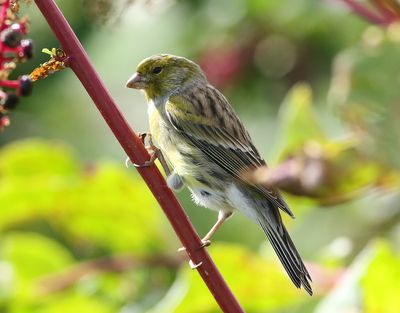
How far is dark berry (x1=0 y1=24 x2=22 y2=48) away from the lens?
1.64 m

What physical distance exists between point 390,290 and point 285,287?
463 millimetres

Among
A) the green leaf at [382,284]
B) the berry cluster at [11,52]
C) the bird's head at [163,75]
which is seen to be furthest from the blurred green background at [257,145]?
the berry cluster at [11,52]

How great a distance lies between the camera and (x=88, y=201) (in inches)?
149

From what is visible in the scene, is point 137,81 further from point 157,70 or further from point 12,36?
point 12,36

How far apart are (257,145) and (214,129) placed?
67cm

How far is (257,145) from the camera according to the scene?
14.3 feet

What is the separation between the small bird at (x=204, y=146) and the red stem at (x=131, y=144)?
125 centimetres

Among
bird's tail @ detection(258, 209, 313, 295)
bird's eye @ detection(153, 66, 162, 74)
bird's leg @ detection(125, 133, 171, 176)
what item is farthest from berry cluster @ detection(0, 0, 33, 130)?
bird's eye @ detection(153, 66, 162, 74)

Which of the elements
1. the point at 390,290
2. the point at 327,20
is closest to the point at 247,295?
the point at 390,290

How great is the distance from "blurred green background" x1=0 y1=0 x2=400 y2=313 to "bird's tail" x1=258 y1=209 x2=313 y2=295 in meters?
0.07

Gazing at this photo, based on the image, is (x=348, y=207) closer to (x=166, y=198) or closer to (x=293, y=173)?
(x=293, y=173)

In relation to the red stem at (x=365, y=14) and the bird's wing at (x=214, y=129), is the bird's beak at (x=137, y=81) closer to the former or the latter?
the bird's wing at (x=214, y=129)

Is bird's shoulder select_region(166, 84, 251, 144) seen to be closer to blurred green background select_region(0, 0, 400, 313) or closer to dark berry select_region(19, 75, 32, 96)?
blurred green background select_region(0, 0, 400, 313)

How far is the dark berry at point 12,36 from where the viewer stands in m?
1.64
